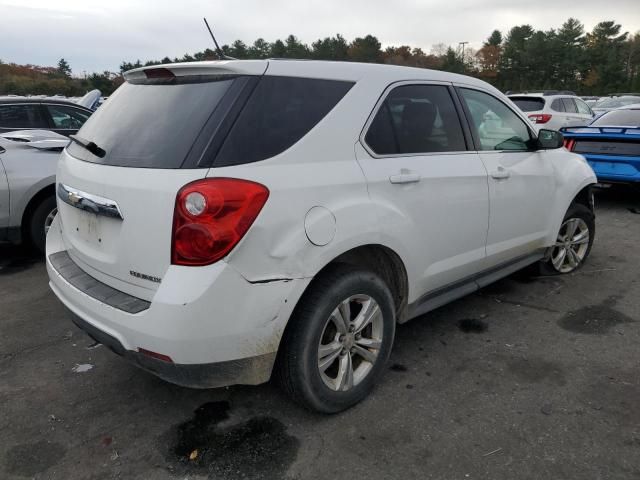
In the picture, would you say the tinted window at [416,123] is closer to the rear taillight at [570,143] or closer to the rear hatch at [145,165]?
the rear hatch at [145,165]

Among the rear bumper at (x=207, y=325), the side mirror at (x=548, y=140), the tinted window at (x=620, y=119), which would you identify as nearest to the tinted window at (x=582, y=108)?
the tinted window at (x=620, y=119)

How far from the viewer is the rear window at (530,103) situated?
12.5 metres

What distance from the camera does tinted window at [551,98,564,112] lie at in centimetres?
1255

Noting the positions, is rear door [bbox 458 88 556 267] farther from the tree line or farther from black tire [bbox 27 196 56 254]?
the tree line

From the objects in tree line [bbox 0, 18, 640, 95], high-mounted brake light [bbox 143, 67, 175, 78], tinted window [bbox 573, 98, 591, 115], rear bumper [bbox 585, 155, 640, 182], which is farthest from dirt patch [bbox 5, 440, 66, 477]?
tree line [bbox 0, 18, 640, 95]

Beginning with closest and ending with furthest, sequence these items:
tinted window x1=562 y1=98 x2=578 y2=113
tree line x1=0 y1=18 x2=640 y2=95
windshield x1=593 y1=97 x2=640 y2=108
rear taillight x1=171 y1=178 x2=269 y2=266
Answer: rear taillight x1=171 y1=178 x2=269 y2=266
tinted window x1=562 y1=98 x2=578 y2=113
windshield x1=593 y1=97 x2=640 y2=108
tree line x1=0 y1=18 x2=640 y2=95

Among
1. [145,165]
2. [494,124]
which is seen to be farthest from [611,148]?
[145,165]

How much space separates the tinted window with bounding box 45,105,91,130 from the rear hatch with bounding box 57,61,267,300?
489 centimetres

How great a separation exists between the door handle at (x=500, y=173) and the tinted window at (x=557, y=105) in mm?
10393

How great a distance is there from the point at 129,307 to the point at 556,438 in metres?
2.07

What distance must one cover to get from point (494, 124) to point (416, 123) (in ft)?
3.11

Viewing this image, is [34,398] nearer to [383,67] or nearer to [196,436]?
[196,436]

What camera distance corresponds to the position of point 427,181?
287cm

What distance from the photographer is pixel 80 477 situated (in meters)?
2.23
